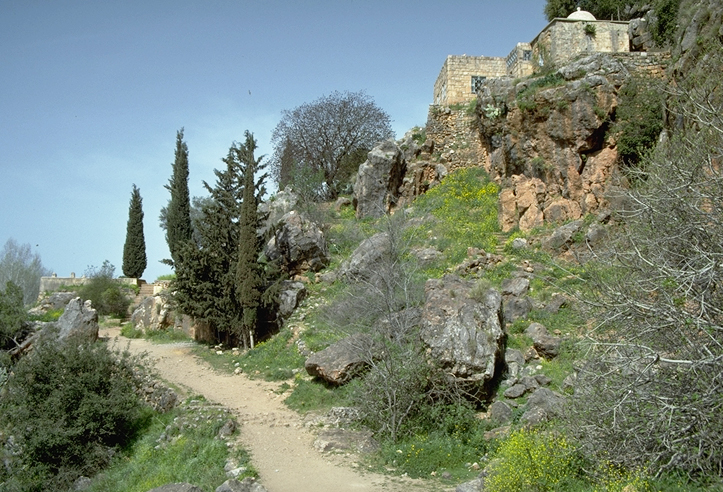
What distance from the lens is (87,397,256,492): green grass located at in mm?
10164

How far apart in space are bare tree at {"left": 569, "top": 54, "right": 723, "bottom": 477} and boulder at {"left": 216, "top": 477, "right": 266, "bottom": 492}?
4.90m

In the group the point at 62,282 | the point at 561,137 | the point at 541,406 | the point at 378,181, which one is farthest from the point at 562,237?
the point at 62,282

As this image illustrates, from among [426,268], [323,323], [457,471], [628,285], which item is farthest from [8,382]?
[628,285]

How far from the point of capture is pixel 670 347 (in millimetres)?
6656

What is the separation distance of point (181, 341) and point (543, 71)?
16579mm

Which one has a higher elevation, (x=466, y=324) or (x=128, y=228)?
(x=128, y=228)

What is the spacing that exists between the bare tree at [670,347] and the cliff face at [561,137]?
10291 mm

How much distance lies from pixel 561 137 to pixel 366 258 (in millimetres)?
7375

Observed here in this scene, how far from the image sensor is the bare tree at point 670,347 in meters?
5.93

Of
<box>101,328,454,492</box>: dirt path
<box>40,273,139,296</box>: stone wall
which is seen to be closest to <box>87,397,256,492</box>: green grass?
<box>101,328,454,492</box>: dirt path

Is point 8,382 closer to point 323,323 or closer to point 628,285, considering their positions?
point 323,323

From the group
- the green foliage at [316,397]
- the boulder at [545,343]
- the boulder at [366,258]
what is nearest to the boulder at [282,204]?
the boulder at [366,258]

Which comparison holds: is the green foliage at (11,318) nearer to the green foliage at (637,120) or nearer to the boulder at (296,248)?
the boulder at (296,248)

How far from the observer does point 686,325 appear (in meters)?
5.83
